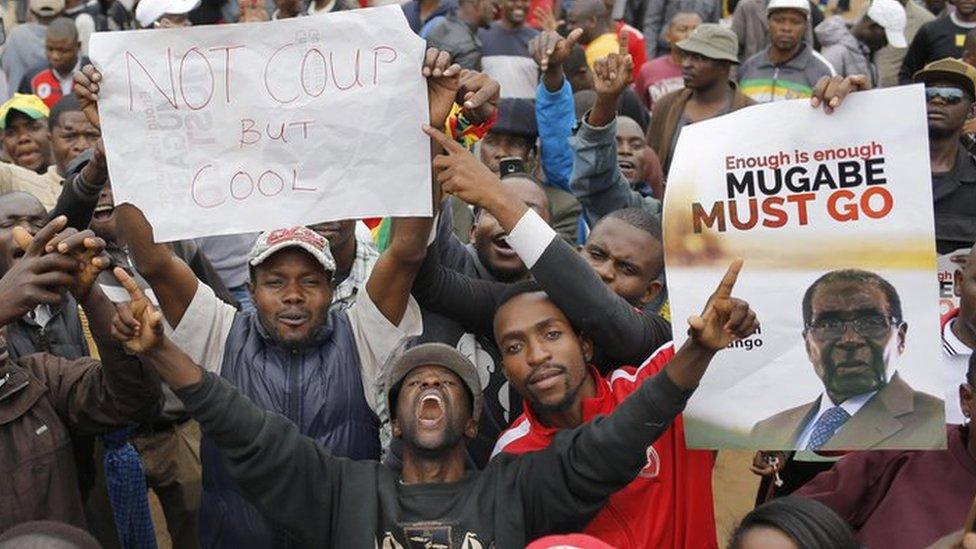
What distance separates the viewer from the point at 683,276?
437 centimetres

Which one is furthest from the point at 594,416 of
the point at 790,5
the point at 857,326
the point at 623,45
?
the point at 790,5

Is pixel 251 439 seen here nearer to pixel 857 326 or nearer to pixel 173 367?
pixel 173 367

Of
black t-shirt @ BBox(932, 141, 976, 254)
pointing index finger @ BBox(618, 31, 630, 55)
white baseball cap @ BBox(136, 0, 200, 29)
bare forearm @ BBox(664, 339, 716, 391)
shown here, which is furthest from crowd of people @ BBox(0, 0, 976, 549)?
white baseball cap @ BBox(136, 0, 200, 29)

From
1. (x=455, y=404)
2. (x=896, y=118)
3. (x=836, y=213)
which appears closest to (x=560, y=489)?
(x=455, y=404)

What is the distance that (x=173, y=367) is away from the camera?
4.09m

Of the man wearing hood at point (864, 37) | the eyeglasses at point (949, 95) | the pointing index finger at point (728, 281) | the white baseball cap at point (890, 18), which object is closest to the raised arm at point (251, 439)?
the pointing index finger at point (728, 281)

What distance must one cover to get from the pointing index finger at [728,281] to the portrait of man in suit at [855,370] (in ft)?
1.09

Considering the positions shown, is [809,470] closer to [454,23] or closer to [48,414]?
[48,414]

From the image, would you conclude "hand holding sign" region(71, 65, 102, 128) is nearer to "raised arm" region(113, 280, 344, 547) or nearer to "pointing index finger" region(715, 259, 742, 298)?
"raised arm" region(113, 280, 344, 547)

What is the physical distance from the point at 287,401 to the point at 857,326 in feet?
5.26

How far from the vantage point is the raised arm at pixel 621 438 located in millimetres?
3992

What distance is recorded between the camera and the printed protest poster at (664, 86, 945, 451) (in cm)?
421

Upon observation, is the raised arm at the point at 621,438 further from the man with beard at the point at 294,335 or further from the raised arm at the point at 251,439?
the man with beard at the point at 294,335

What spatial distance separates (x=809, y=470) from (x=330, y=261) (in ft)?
5.79
